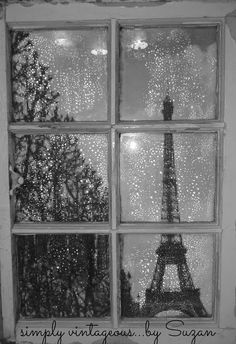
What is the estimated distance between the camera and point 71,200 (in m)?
1.38

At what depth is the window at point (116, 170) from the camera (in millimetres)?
1325

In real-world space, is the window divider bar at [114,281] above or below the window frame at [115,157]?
below

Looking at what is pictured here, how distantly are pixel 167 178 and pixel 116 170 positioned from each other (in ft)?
0.67

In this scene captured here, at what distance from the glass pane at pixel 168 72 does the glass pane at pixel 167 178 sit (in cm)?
10

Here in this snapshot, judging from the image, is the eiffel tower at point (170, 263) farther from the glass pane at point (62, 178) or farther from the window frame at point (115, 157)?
the glass pane at point (62, 178)

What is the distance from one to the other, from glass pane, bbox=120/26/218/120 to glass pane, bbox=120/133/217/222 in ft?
0.32

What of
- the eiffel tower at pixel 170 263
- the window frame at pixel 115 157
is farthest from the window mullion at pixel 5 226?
the eiffel tower at pixel 170 263

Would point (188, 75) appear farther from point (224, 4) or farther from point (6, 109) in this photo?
point (6, 109)

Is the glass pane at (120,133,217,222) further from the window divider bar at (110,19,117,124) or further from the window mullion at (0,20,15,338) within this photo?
the window mullion at (0,20,15,338)

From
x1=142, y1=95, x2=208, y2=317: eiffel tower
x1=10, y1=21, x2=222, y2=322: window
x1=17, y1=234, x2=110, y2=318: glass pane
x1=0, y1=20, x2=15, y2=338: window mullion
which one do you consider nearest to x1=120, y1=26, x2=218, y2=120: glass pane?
x1=10, y1=21, x2=222, y2=322: window

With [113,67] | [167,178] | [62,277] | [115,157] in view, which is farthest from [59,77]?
[62,277]

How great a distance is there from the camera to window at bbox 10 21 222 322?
1325mm

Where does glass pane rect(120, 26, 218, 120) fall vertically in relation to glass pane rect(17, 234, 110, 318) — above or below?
above

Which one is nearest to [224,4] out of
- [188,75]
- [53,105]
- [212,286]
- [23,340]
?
[188,75]
